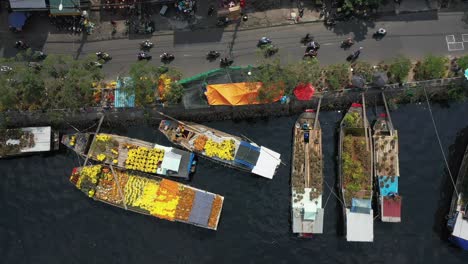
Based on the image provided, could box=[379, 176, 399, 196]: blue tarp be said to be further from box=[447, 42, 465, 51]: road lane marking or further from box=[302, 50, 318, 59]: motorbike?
box=[447, 42, 465, 51]: road lane marking

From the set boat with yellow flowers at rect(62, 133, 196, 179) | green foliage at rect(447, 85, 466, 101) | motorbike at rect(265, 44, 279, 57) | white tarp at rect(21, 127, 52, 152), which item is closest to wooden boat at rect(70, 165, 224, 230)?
boat with yellow flowers at rect(62, 133, 196, 179)

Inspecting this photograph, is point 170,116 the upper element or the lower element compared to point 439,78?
lower

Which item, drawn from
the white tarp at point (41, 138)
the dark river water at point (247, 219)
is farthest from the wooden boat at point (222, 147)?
the white tarp at point (41, 138)

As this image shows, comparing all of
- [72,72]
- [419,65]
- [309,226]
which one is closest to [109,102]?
[72,72]

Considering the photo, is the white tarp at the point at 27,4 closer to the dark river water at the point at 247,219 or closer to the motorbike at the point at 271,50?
the dark river water at the point at 247,219

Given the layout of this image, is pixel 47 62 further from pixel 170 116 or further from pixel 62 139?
pixel 170 116

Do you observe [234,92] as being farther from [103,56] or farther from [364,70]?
[103,56]
